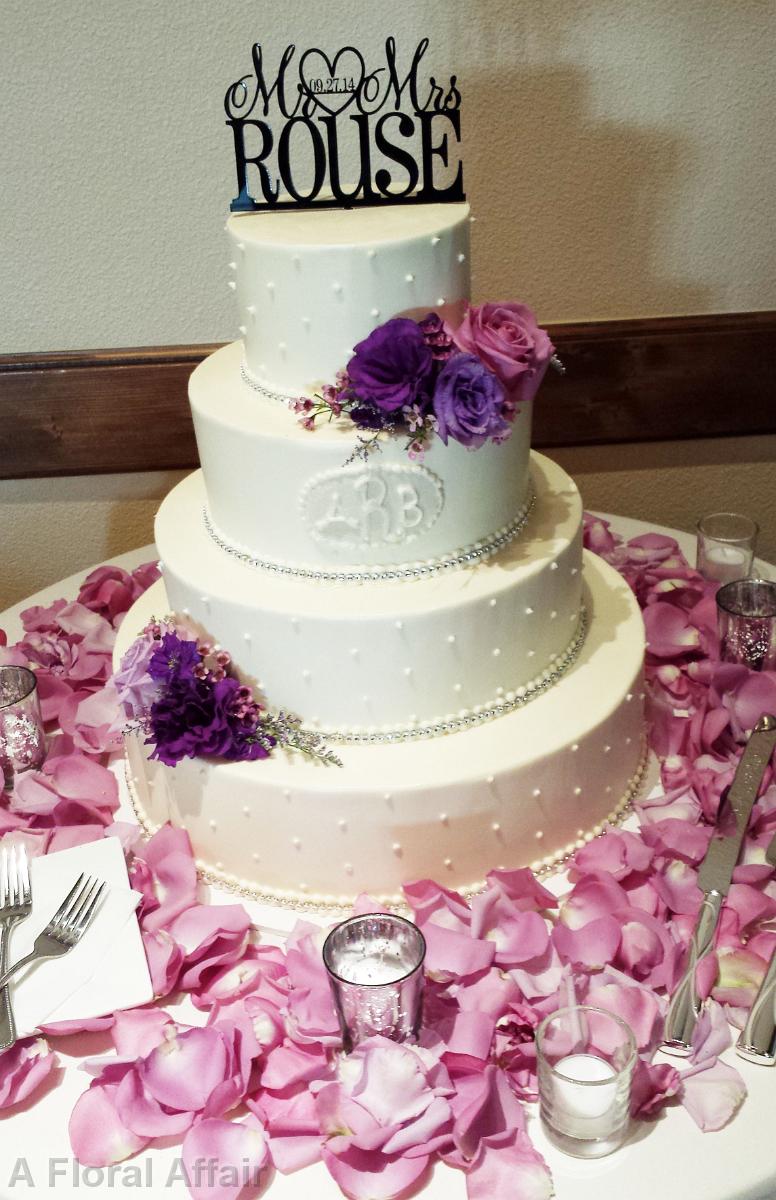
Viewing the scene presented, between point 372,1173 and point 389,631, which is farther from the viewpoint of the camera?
point 389,631

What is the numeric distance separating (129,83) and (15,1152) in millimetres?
2168

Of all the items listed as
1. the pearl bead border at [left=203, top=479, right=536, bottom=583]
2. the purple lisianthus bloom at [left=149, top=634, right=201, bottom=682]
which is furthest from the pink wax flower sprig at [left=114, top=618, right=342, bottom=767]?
the pearl bead border at [left=203, top=479, right=536, bottom=583]

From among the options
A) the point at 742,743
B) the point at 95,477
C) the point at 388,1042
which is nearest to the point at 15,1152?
the point at 388,1042

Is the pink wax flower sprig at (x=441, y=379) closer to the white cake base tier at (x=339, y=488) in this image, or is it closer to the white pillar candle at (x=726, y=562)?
the white cake base tier at (x=339, y=488)

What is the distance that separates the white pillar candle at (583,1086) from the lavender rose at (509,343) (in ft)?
3.06

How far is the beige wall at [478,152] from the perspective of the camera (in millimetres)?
2529

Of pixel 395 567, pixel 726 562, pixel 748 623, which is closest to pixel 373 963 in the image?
pixel 395 567

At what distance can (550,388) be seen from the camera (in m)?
2.94

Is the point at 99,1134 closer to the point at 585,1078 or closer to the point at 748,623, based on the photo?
the point at 585,1078

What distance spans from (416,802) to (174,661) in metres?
0.43

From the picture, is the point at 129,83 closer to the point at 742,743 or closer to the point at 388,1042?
the point at 742,743

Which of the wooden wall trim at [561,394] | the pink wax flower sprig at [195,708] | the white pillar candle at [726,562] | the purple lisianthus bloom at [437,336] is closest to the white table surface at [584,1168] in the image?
the pink wax flower sprig at [195,708]

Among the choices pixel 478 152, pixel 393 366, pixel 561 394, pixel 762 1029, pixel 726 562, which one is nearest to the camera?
pixel 762 1029

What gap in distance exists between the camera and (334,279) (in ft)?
5.45
